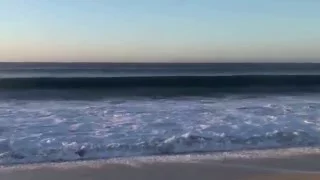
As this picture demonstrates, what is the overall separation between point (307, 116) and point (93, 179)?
4077 millimetres

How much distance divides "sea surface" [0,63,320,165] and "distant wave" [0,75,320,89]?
27 millimetres

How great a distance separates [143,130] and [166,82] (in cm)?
735

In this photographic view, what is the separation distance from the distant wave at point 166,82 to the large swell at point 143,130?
370cm

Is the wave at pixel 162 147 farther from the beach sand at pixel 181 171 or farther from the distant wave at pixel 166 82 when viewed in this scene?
the distant wave at pixel 166 82

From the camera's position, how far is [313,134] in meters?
5.90

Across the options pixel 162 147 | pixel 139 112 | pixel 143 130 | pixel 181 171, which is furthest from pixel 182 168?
pixel 139 112

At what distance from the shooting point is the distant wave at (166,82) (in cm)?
1219

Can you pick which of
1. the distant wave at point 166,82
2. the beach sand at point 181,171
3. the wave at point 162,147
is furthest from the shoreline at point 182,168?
the distant wave at point 166,82

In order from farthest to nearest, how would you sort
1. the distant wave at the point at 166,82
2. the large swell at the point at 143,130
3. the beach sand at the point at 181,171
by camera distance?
the distant wave at the point at 166,82
the large swell at the point at 143,130
the beach sand at the point at 181,171

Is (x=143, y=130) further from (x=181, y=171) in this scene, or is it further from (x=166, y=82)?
(x=166, y=82)

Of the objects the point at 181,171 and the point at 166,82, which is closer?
the point at 181,171

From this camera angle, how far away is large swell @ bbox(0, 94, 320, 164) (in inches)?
199

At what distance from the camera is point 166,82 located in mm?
13297

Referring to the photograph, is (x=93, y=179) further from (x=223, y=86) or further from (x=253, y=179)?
(x=223, y=86)
